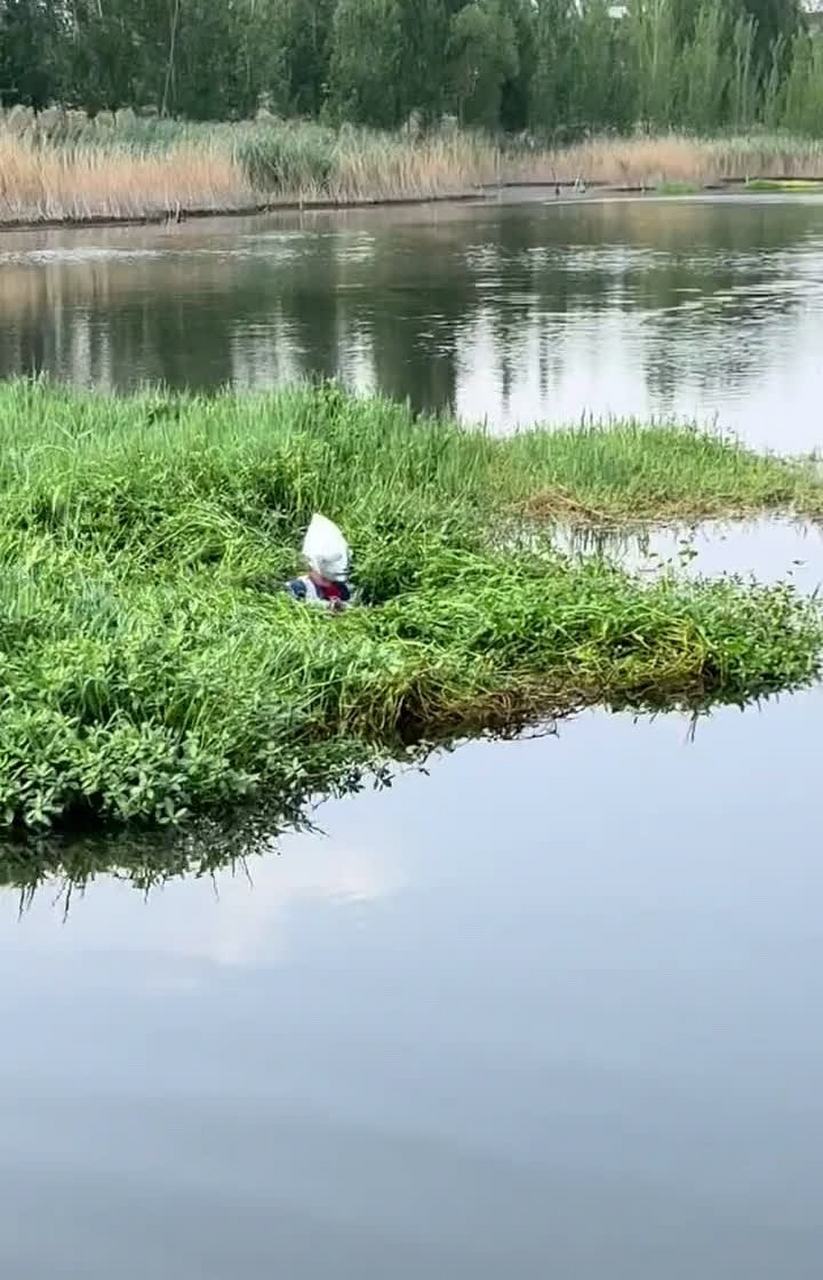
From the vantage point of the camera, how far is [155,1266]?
2.63m

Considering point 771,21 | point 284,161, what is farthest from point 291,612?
point 771,21

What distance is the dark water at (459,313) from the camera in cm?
949

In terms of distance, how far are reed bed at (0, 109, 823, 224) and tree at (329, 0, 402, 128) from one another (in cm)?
93

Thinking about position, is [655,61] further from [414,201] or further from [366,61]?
[414,201]

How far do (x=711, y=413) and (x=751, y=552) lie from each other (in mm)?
2595

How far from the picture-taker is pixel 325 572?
515cm

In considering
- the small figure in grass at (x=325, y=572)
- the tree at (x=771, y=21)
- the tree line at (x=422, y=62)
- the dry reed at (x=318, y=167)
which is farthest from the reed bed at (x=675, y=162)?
the small figure in grass at (x=325, y=572)

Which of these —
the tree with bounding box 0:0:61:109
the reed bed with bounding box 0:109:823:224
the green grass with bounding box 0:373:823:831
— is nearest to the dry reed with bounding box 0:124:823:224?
the reed bed with bounding box 0:109:823:224

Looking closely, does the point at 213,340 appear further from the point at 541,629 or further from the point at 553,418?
the point at 541,629

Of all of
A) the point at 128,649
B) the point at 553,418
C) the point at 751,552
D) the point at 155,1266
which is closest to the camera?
the point at 155,1266

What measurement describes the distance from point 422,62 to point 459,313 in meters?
17.5

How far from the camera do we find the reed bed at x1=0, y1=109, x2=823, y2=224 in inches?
721

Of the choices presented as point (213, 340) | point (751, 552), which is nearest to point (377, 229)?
point (213, 340)

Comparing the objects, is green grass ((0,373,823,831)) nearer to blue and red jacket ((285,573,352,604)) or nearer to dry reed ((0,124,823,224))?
blue and red jacket ((285,573,352,604))
